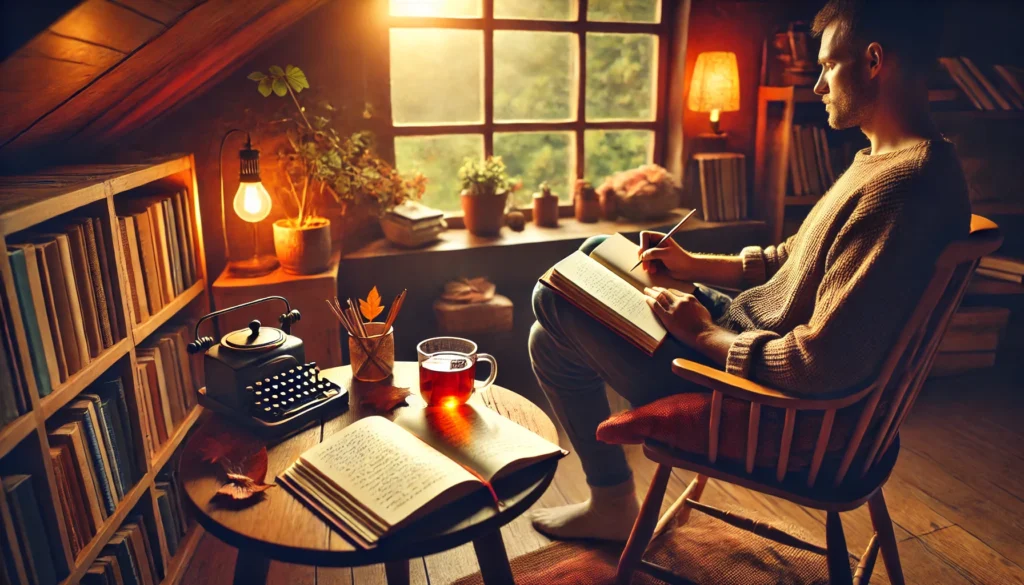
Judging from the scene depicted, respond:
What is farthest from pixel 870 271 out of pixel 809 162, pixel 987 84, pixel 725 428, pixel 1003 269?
pixel 987 84

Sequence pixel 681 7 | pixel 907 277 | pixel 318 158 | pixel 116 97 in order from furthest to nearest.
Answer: pixel 681 7
pixel 318 158
pixel 116 97
pixel 907 277

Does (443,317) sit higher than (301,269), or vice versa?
(301,269)

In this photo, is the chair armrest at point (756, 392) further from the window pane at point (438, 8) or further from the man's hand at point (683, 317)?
the window pane at point (438, 8)

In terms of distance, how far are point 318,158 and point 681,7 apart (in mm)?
1658

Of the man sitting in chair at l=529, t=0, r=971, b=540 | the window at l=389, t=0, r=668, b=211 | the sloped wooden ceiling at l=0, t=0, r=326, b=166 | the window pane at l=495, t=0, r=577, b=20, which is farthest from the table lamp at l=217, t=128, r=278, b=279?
the window pane at l=495, t=0, r=577, b=20

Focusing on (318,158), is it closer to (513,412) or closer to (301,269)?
(301,269)

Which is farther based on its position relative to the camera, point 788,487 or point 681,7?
point 681,7

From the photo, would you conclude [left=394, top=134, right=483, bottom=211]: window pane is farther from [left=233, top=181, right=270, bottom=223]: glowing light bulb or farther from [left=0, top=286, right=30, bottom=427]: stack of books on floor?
[left=0, top=286, right=30, bottom=427]: stack of books on floor

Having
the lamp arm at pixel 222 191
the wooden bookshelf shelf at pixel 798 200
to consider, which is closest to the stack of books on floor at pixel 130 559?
the lamp arm at pixel 222 191

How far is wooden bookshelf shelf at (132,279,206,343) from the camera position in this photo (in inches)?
67.1

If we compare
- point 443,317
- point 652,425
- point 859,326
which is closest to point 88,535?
point 652,425

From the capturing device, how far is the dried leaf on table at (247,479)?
1106 millimetres

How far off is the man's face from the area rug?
113 centimetres

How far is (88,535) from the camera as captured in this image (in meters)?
1.42
